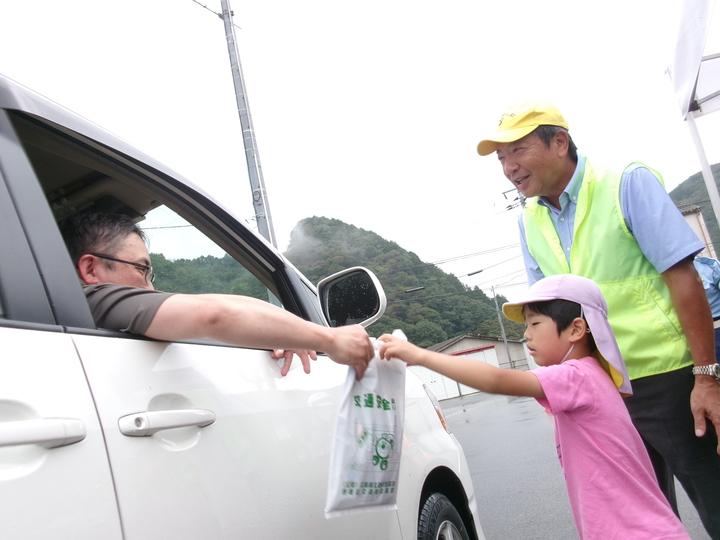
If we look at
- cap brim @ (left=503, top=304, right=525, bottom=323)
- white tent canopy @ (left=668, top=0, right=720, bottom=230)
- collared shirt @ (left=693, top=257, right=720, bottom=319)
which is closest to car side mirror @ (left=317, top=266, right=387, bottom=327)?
cap brim @ (left=503, top=304, right=525, bottom=323)

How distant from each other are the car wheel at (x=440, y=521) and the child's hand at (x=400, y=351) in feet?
2.45

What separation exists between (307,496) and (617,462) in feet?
3.05

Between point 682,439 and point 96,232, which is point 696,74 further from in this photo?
point 96,232

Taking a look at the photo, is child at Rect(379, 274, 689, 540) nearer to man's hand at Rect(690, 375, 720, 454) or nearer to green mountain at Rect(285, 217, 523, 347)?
man's hand at Rect(690, 375, 720, 454)

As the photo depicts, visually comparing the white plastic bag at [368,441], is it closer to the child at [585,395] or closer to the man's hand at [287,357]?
the child at [585,395]

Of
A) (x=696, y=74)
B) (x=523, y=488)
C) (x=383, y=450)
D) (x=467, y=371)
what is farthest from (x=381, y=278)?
(x=383, y=450)

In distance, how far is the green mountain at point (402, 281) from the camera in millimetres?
15516

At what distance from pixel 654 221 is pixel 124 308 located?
5.46 feet

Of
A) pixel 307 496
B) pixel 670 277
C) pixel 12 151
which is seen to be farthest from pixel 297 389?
pixel 670 277

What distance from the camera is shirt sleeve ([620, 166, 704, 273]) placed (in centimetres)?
205

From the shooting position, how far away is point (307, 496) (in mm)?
1564

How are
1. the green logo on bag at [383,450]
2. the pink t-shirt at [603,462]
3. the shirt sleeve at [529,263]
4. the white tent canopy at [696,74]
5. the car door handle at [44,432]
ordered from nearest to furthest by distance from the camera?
1. the car door handle at [44,432]
2. the green logo on bag at [383,450]
3. the pink t-shirt at [603,462]
4. the shirt sleeve at [529,263]
5. the white tent canopy at [696,74]

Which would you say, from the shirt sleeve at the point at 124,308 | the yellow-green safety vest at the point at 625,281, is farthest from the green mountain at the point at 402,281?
the shirt sleeve at the point at 124,308

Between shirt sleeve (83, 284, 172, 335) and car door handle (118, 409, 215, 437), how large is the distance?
0.62ft
